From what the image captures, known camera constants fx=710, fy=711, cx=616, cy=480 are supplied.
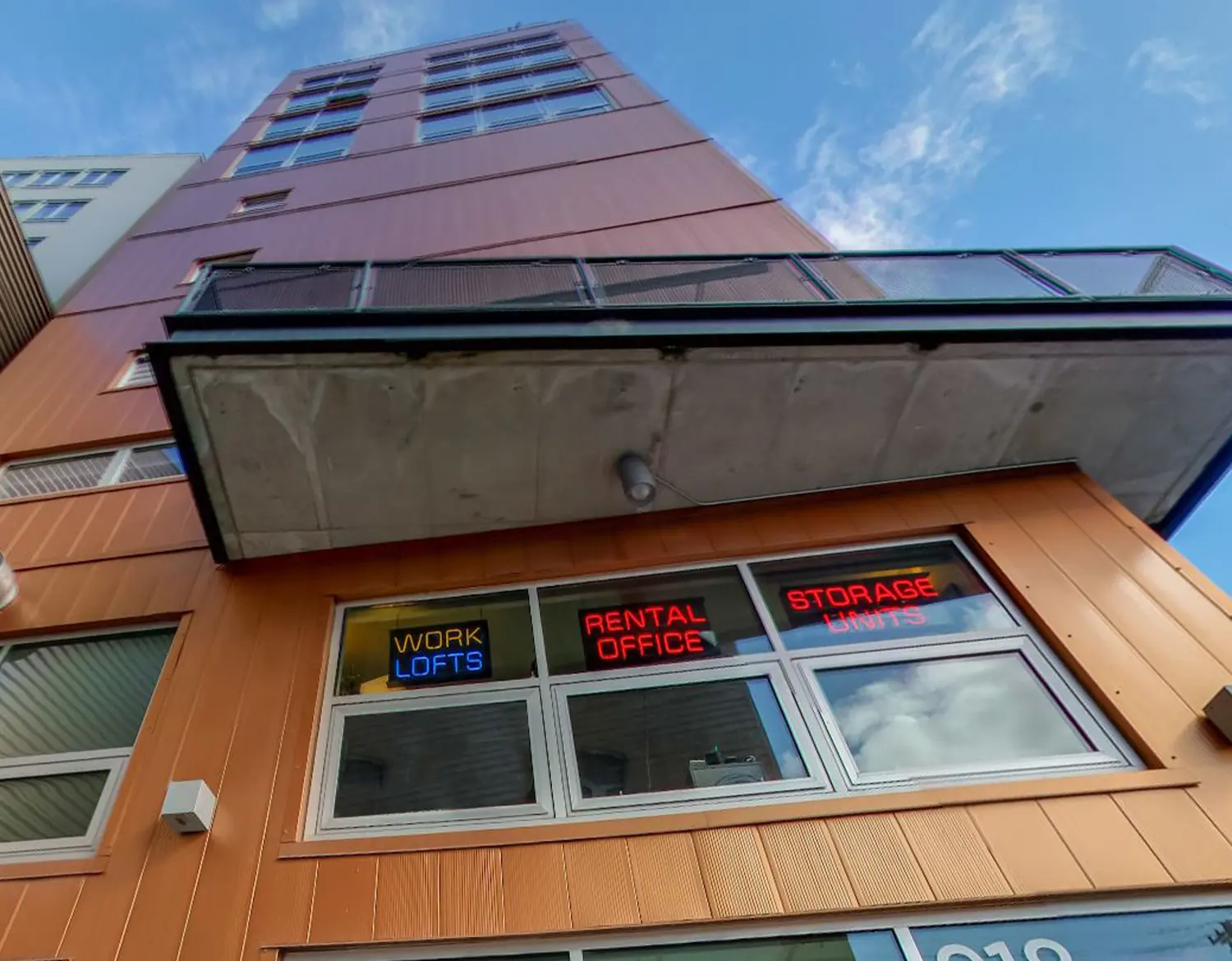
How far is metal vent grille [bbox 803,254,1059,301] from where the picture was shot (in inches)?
203

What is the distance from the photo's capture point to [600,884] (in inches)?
127

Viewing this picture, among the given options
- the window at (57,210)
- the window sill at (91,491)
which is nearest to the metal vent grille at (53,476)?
the window sill at (91,491)

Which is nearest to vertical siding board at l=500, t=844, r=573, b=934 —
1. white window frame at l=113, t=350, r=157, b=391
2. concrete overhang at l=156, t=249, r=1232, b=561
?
concrete overhang at l=156, t=249, r=1232, b=561

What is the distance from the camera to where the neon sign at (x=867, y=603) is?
14.5ft

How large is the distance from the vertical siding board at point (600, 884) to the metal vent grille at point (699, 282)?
136 inches

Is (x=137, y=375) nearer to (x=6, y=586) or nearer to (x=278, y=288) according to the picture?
(x=6, y=586)

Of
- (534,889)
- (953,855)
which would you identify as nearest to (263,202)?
(534,889)

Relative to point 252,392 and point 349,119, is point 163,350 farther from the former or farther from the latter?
point 349,119

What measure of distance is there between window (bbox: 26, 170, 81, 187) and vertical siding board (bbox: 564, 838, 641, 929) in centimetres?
2592

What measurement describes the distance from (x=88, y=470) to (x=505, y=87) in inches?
585

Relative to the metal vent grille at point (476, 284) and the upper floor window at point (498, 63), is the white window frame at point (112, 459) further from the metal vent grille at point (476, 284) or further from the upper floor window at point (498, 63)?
the upper floor window at point (498, 63)

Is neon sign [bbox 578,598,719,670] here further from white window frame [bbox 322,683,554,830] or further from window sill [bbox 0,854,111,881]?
window sill [bbox 0,854,111,881]

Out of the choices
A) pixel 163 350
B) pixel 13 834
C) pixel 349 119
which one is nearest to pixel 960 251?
pixel 163 350

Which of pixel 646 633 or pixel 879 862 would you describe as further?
pixel 646 633
